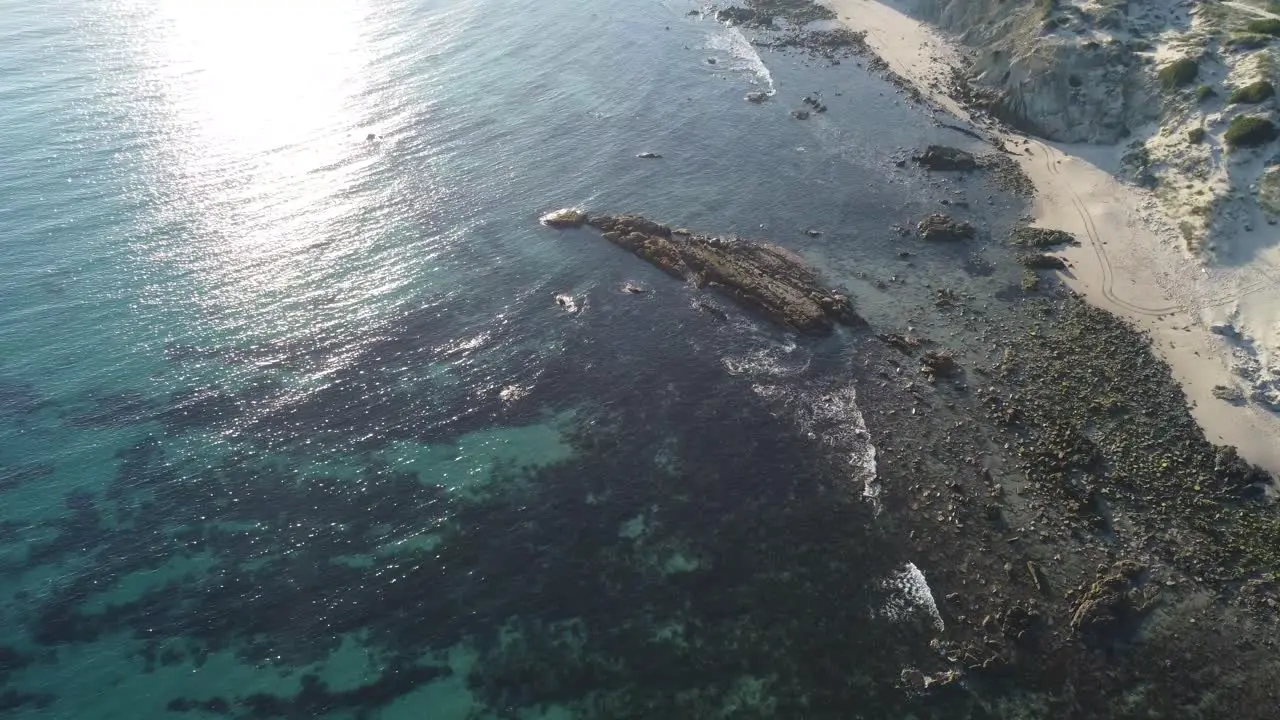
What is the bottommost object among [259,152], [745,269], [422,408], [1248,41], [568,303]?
[422,408]

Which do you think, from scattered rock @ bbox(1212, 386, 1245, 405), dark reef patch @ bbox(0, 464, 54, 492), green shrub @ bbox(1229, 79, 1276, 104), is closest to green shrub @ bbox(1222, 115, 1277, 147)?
green shrub @ bbox(1229, 79, 1276, 104)

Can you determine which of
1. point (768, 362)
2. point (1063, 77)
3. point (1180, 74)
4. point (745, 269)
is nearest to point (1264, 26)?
point (1180, 74)

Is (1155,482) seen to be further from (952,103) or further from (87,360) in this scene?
(87,360)

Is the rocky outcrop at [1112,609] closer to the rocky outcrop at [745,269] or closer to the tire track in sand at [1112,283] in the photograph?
the rocky outcrop at [745,269]

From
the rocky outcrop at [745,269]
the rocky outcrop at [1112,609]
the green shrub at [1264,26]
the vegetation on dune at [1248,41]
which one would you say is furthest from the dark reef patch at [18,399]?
the green shrub at [1264,26]

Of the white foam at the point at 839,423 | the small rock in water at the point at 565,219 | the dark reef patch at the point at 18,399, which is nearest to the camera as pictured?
the white foam at the point at 839,423

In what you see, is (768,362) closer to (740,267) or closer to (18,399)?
(740,267)

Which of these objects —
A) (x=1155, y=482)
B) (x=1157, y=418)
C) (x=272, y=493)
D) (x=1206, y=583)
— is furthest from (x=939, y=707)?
(x=272, y=493)
